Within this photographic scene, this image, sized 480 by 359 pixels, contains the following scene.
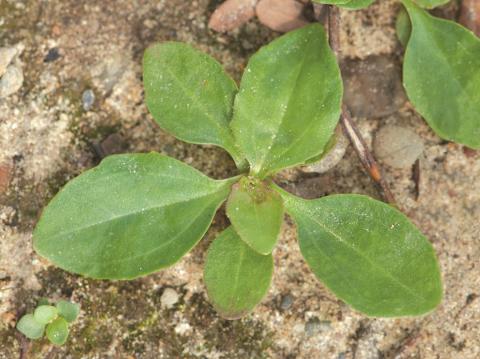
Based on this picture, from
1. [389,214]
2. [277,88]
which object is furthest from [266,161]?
[389,214]

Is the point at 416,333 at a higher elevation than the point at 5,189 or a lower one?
lower

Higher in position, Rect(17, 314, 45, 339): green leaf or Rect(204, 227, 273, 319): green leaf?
Rect(204, 227, 273, 319): green leaf

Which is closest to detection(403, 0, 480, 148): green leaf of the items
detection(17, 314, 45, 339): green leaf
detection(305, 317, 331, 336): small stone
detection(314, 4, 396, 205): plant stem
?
detection(314, 4, 396, 205): plant stem

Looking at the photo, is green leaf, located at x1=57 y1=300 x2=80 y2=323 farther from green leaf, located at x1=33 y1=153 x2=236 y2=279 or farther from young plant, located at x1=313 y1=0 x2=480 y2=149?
young plant, located at x1=313 y1=0 x2=480 y2=149

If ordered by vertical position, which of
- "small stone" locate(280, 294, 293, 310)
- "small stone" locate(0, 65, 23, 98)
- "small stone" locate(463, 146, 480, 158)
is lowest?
"small stone" locate(280, 294, 293, 310)

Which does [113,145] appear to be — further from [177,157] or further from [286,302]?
[286,302]

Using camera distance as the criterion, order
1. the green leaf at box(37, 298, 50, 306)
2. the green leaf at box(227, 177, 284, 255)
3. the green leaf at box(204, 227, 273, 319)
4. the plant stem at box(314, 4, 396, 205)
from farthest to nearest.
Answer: the plant stem at box(314, 4, 396, 205) < the green leaf at box(37, 298, 50, 306) < the green leaf at box(204, 227, 273, 319) < the green leaf at box(227, 177, 284, 255)

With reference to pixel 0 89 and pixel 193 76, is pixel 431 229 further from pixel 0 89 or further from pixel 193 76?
pixel 0 89
